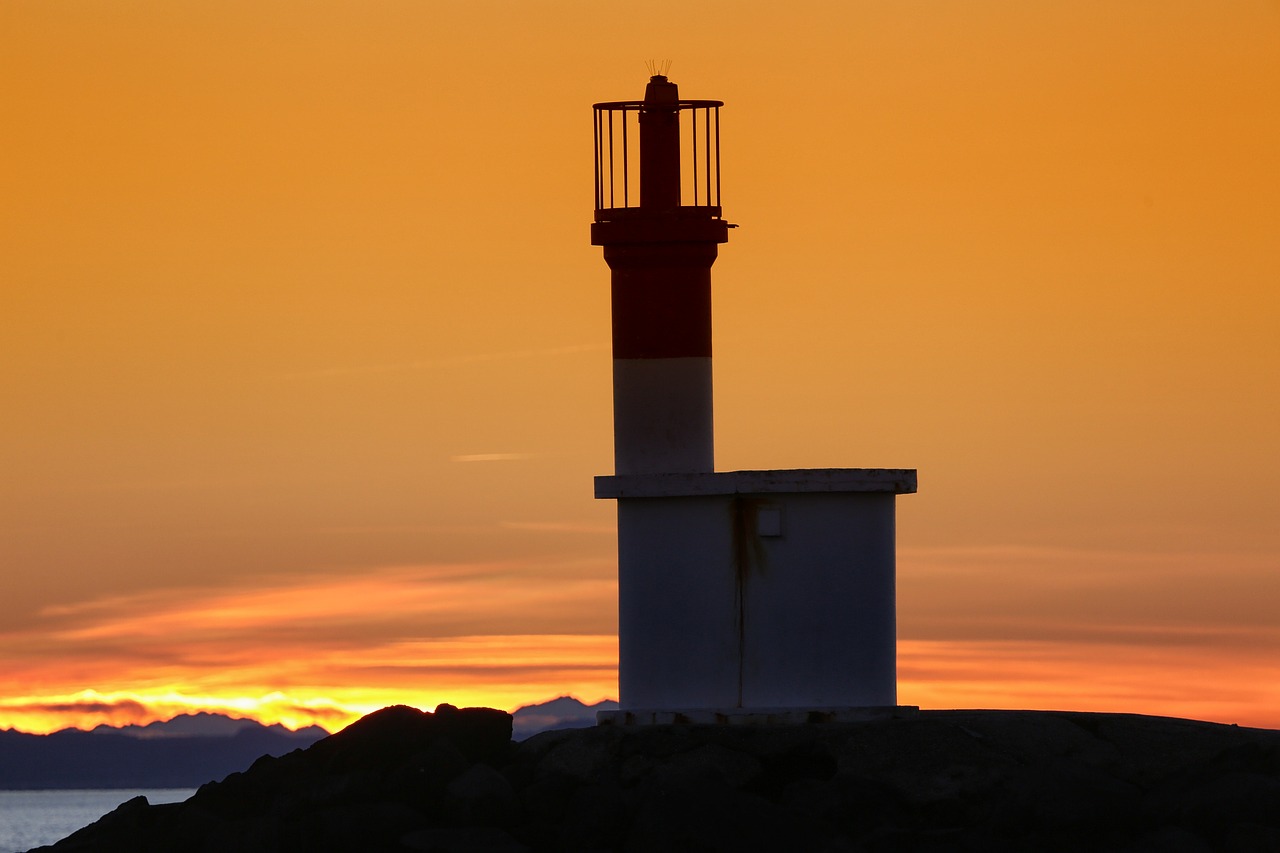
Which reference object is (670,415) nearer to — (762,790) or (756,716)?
(756,716)

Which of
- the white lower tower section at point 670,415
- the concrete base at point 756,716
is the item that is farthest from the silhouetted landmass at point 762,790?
the white lower tower section at point 670,415

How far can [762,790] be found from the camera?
67.7 feet

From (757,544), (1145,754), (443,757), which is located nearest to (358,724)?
(443,757)

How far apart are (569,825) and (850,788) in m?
2.45

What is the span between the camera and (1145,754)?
21.2m

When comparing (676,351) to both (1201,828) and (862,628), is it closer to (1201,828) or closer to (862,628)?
(862,628)

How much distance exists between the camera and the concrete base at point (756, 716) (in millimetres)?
21750

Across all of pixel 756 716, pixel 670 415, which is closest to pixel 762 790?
pixel 756 716

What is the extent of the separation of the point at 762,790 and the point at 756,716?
124 cm

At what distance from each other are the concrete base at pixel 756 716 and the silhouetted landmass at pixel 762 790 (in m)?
0.30

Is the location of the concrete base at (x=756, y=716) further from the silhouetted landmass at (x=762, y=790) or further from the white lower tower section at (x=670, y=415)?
the white lower tower section at (x=670, y=415)

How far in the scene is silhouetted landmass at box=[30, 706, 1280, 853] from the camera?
19.4 m

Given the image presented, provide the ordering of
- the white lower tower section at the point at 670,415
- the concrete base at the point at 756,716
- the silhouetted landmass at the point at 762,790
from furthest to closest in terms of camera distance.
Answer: the white lower tower section at the point at 670,415
the concrete base at the point at 756,716
the silhouetted landmass at the point at 762,790

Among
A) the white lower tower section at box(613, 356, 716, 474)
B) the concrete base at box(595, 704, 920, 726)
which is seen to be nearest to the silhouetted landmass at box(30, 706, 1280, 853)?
the concrete base at box(595, 704, 920, 726)
